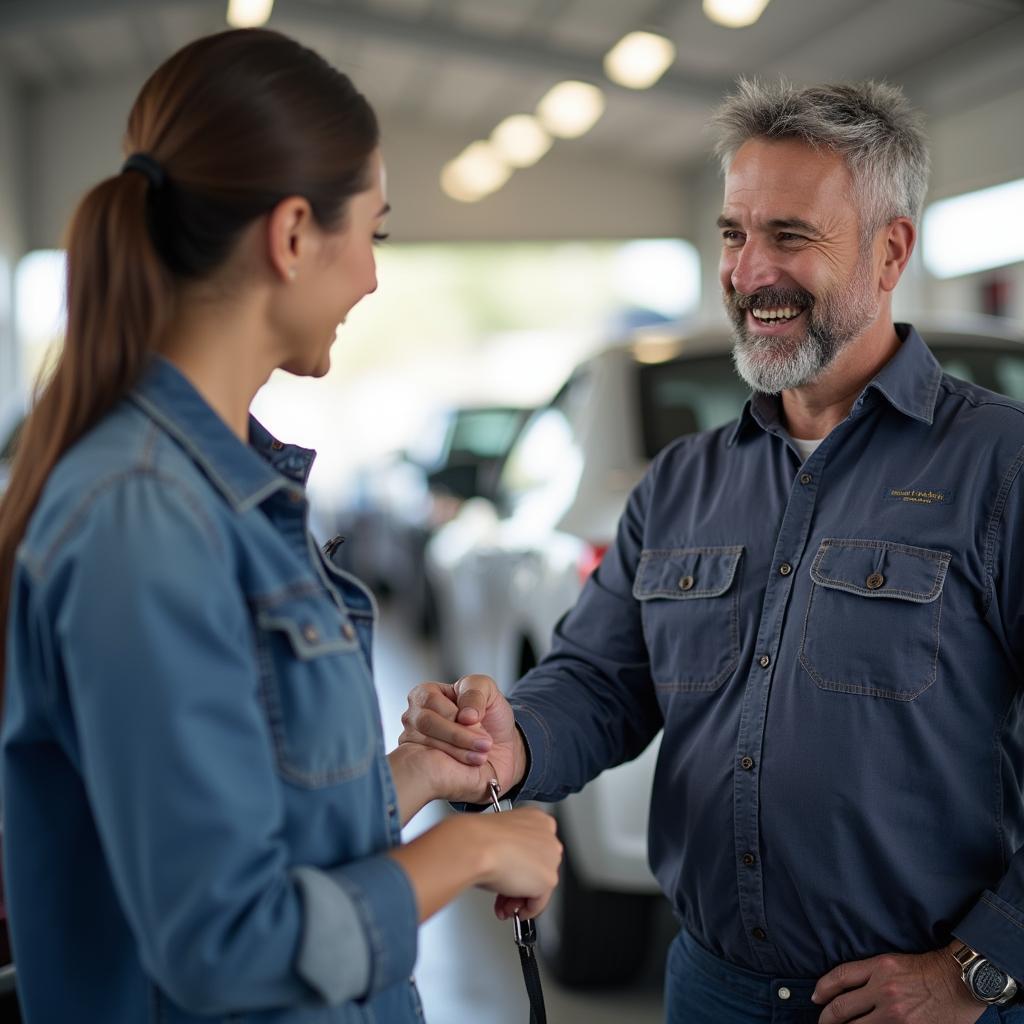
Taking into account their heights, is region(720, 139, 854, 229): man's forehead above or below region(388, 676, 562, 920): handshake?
above

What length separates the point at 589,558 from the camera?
3176mm

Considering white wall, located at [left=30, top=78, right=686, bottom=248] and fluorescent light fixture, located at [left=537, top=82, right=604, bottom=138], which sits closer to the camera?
fluorescent light fixture, located at [left=537, top=82, right=604, bottom=138]

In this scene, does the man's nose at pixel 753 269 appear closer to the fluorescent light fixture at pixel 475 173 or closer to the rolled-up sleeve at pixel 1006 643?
the rolled-up sleeve at pixel 1006 643

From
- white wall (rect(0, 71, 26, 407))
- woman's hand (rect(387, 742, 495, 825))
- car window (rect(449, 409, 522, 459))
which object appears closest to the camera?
woman's hand (rect(387, 742, 495, 825))

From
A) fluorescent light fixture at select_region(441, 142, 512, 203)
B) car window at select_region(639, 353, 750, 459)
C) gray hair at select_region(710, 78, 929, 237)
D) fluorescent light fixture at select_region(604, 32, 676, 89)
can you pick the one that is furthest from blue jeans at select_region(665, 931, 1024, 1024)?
fluorescent light fixture at select_region(441, 142, 512, 203)

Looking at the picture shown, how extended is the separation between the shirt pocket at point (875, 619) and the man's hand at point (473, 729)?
45cm

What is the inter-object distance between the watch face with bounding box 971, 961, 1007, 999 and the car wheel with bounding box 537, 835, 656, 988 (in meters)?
1.81

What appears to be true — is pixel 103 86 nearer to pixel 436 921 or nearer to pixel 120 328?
pixel 436 921

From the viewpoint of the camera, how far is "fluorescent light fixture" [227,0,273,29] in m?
9.23

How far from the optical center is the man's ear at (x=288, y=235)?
119 centimetres

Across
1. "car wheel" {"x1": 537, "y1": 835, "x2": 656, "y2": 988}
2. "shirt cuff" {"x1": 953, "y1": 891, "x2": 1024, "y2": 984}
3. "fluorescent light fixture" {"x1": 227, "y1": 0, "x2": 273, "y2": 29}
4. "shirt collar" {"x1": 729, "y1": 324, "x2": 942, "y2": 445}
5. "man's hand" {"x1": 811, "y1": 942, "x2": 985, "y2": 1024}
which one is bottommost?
"car wheel" {"x1": 537, "y1": 835, "x2": 656, "y2": 988}

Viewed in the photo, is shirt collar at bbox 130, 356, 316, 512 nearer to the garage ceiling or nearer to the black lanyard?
the black lanyard

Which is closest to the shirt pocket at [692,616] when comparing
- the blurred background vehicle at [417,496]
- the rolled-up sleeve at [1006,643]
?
the rolled-up sleeve at [1006,643]

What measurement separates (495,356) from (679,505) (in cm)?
2173
